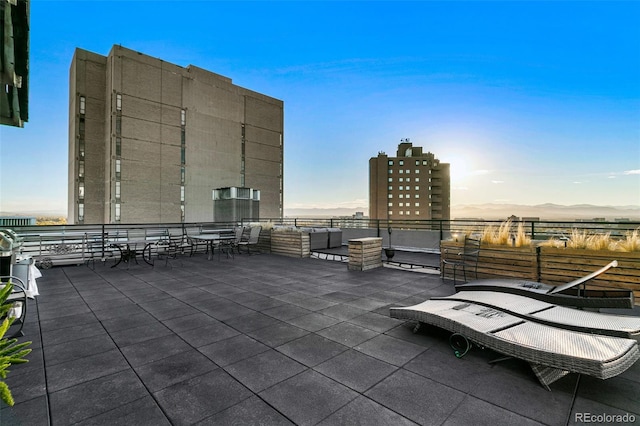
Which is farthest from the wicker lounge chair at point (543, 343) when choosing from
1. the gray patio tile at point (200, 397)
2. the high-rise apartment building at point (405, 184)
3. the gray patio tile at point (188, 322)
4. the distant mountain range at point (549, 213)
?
the high-rise apartment building at point (405, 184)

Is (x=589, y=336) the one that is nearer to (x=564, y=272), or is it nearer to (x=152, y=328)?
(x=564, y=272)

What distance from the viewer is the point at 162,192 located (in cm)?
2439

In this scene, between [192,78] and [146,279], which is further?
[192,78]

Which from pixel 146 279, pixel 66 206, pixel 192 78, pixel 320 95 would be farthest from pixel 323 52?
pixel 66 206

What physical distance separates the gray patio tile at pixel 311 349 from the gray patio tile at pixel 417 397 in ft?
1.98

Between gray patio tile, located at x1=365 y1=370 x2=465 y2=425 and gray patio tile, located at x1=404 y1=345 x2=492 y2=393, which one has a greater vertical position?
gray patio tile, located at x1=365 y1=370 x2=465 y2=425

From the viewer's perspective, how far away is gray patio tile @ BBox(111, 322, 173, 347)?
3.05m

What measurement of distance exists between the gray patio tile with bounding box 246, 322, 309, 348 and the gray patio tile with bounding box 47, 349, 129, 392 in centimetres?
117

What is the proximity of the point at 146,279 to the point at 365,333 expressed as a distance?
4.97 m

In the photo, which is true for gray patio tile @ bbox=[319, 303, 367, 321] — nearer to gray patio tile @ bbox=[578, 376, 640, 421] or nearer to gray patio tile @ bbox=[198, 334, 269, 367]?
gray patio tile @ bbox=[198, 334, 269, 367]

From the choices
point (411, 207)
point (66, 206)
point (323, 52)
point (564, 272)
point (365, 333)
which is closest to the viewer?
point (365, 333)

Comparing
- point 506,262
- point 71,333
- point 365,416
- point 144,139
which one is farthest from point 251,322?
point 144,139

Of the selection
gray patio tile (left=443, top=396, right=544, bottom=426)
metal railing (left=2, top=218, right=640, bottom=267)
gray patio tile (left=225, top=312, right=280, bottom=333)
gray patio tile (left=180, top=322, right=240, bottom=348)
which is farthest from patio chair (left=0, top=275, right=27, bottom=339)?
metal railing (left=2, top=218, right=640, bottom=267)

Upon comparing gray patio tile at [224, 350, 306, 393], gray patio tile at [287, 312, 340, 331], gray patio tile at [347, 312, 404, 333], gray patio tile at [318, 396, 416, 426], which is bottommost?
gray patio tile at [287, 312, 340, 331]
